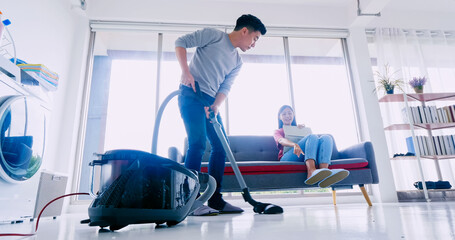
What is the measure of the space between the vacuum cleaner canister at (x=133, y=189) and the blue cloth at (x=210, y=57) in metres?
0.76

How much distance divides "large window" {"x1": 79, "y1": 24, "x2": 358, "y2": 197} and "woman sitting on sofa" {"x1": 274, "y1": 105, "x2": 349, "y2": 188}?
93 cm

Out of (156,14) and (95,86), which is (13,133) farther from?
(156,14)

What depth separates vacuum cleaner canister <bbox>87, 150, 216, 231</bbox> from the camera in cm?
79

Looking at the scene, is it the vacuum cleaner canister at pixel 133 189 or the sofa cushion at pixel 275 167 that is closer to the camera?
the vacuum cleaner canister at pixel 133 189

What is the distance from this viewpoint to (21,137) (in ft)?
4.21

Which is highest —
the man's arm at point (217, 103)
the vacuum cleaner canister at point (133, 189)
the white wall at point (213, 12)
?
the white wall at point (213, 12)

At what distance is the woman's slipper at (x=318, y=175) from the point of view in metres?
1.87

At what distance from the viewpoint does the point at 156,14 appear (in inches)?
134

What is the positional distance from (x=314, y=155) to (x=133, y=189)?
5.46ft

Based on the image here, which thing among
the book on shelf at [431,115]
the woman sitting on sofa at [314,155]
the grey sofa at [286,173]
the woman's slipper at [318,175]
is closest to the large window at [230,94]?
the book on shelf at [431,115]

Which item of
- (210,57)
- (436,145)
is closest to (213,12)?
(210,57)

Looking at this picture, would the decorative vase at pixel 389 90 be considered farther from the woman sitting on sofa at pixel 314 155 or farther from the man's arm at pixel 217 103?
the man's arm at pixel 217 103

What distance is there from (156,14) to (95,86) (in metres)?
1.21

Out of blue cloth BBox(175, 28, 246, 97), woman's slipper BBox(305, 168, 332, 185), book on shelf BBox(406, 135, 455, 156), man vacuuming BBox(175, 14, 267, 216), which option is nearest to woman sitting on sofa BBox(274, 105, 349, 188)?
woman's slipper BBox(305, 168, 332, 185)
